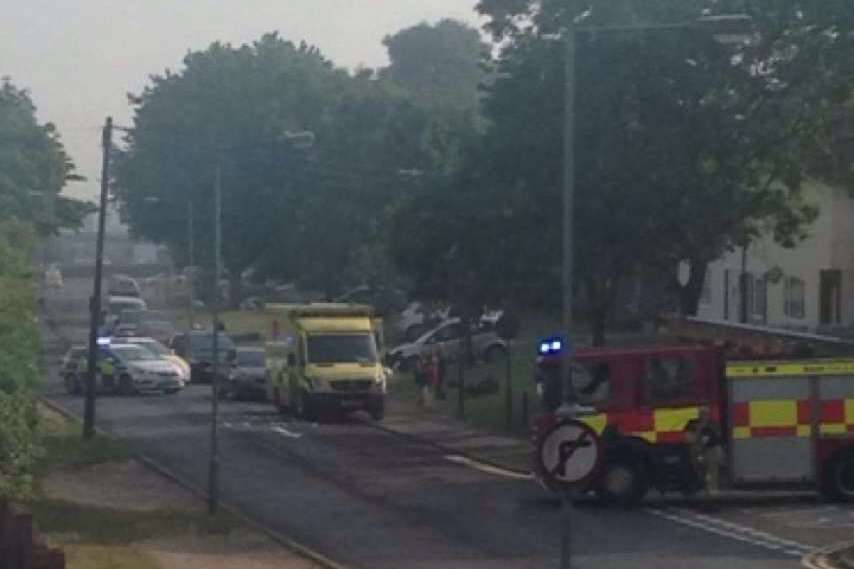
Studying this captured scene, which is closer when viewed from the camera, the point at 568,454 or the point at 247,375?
the point at 568,454

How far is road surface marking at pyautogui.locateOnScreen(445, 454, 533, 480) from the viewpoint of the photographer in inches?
1628

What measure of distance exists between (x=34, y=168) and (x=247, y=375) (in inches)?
551

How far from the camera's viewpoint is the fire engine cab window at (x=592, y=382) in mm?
34688

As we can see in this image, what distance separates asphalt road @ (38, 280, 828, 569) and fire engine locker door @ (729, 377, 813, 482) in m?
1.08

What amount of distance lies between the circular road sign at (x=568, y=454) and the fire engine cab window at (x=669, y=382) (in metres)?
15.6

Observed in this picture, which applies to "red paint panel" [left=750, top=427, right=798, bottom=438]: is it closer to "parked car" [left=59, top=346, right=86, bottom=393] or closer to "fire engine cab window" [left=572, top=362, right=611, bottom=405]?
"fire engine cab window" [left=572, top=362, right=611, bottom=405]

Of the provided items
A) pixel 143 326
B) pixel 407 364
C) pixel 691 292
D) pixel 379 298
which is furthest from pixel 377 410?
pixel 143 326

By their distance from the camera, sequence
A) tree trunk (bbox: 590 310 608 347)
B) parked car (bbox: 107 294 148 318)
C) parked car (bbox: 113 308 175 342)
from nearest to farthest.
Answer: tree trunk (bbox: 590 310 608 347) < parked car (bbox: 113 308 175 342) < parked car (bbox: 107 294 148 318)

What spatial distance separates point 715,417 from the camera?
34188 millimetres

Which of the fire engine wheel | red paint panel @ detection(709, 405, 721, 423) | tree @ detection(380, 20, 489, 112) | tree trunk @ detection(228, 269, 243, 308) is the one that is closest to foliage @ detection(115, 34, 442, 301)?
tree trunk @ detection(228, 269, 243, 308)

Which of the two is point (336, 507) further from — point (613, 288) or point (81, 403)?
point (81, 403)

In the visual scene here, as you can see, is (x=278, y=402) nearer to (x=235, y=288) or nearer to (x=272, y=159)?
(x=272, y=159)

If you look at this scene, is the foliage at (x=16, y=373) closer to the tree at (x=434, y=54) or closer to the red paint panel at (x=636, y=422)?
the red paint panel at (x=636, y=422)

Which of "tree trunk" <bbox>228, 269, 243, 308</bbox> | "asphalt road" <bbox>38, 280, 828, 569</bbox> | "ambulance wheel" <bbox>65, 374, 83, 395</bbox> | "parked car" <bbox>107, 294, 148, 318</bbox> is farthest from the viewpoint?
"tree trunk" <bbox>228, 269, 243, 308</bbox>
